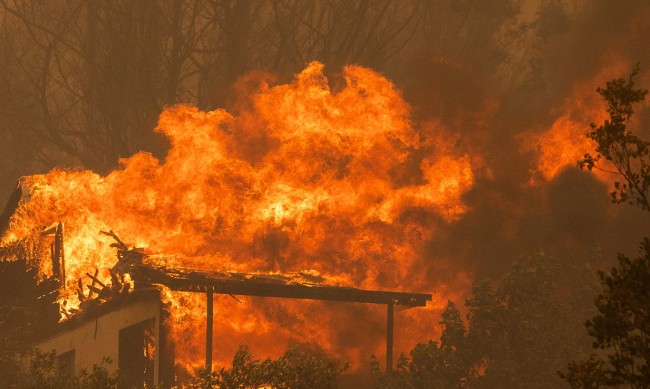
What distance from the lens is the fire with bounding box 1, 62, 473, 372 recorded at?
24344 millimetres

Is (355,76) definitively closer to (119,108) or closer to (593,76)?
(593,76)

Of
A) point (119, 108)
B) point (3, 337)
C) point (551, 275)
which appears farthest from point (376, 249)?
point (119, 108)

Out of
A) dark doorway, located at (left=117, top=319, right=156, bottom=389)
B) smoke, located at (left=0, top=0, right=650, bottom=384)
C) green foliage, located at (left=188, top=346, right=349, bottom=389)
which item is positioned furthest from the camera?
smoke, located at (left=0, top=0, right=650, bottom=384)

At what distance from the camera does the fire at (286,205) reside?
24.3 meters

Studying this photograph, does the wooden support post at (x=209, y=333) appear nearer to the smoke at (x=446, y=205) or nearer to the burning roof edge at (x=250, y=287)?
the burning roof edge at (x=250, y=287)

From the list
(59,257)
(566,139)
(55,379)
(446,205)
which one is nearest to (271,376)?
(55,379)

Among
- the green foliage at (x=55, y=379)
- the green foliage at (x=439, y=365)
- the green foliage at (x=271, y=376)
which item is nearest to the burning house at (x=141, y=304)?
the green foliage at (x=55, y=379)

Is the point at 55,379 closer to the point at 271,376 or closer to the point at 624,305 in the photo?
the point at 271,376

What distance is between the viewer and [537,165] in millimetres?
27359

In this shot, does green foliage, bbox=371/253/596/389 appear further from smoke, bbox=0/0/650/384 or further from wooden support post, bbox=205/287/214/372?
smoke, bbox=0/0/650/384

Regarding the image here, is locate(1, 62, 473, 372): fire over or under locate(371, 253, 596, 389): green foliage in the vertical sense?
over

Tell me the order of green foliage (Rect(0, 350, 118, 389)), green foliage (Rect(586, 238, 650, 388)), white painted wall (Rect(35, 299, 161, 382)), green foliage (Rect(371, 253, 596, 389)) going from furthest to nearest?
white painted wall (Rect(35, 299, 161, 382)) → green foliage (Rect(371, 253, 596, 389)) → green foliage (Rect(0, 350, 118, 389)) → green foliage (Rect(586, 238, 650, 388))

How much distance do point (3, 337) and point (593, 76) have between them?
16413mm

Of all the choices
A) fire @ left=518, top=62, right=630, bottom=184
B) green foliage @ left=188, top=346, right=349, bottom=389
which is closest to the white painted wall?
green foliage @ left=188, top=346, right=349, bottom=389
